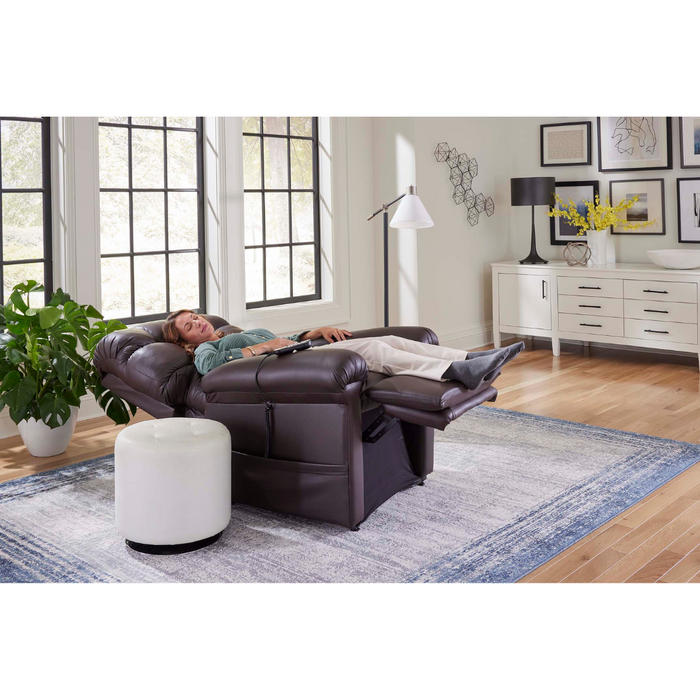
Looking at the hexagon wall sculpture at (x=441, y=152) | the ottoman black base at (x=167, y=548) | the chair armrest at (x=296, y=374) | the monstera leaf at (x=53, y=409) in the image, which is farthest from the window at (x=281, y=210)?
the ottoman black base at (x=167, y=548)

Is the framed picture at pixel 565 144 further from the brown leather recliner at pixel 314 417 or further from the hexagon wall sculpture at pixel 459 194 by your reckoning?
the brown leather recliner at pixel 314 417

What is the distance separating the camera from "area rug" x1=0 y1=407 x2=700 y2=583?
2773mm

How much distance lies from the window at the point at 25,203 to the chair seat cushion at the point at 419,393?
2.58m

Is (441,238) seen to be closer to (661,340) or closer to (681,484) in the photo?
(661,340)

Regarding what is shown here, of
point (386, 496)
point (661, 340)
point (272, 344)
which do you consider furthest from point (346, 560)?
point (661, 340)

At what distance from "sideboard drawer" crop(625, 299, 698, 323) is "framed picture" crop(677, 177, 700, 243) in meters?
A: 0.70

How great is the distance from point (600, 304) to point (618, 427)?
6.64 ft

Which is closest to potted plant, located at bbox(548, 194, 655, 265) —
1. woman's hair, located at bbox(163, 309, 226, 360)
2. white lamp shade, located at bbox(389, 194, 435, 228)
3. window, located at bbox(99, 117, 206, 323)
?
white lamp shade, located at bbox(389, 194, 435, 228)

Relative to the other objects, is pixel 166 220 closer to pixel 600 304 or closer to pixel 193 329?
pixel 193 329

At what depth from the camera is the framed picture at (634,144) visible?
635cm

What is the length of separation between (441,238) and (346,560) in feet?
13.7

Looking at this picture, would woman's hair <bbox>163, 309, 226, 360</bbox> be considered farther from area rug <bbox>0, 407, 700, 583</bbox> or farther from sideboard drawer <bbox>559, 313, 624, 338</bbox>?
sideboard drawer <bbox>559, 313, 624, 338</bbox>

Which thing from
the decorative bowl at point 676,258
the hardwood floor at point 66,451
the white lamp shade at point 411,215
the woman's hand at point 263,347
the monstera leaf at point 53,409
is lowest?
the hardwood floor at point 66,451

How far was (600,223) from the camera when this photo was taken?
6.62 meters
